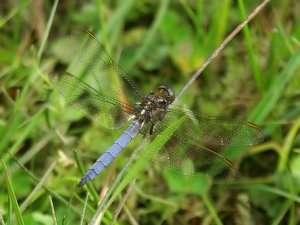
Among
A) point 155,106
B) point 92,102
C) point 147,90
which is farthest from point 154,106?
point 147,90

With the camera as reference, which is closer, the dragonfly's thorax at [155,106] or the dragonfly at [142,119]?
the dragonfly at [142,119]

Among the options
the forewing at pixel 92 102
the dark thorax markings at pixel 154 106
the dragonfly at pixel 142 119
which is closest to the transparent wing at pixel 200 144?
the dragonfly at pixel 142 119

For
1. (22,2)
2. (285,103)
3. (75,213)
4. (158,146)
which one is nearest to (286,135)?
(285,103)

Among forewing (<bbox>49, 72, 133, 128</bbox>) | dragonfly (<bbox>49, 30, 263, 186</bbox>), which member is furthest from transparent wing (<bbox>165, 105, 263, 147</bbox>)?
forewing (<bbox>49, 72, 133, 128</bbox>)

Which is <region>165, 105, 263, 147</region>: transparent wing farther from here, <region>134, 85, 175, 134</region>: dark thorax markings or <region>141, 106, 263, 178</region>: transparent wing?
<region>134, 85, 175, 134</region>: dark thorax markings

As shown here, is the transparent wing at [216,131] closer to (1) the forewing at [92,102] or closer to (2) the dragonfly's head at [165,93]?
(2) the dragonfly's head at [165,93]
